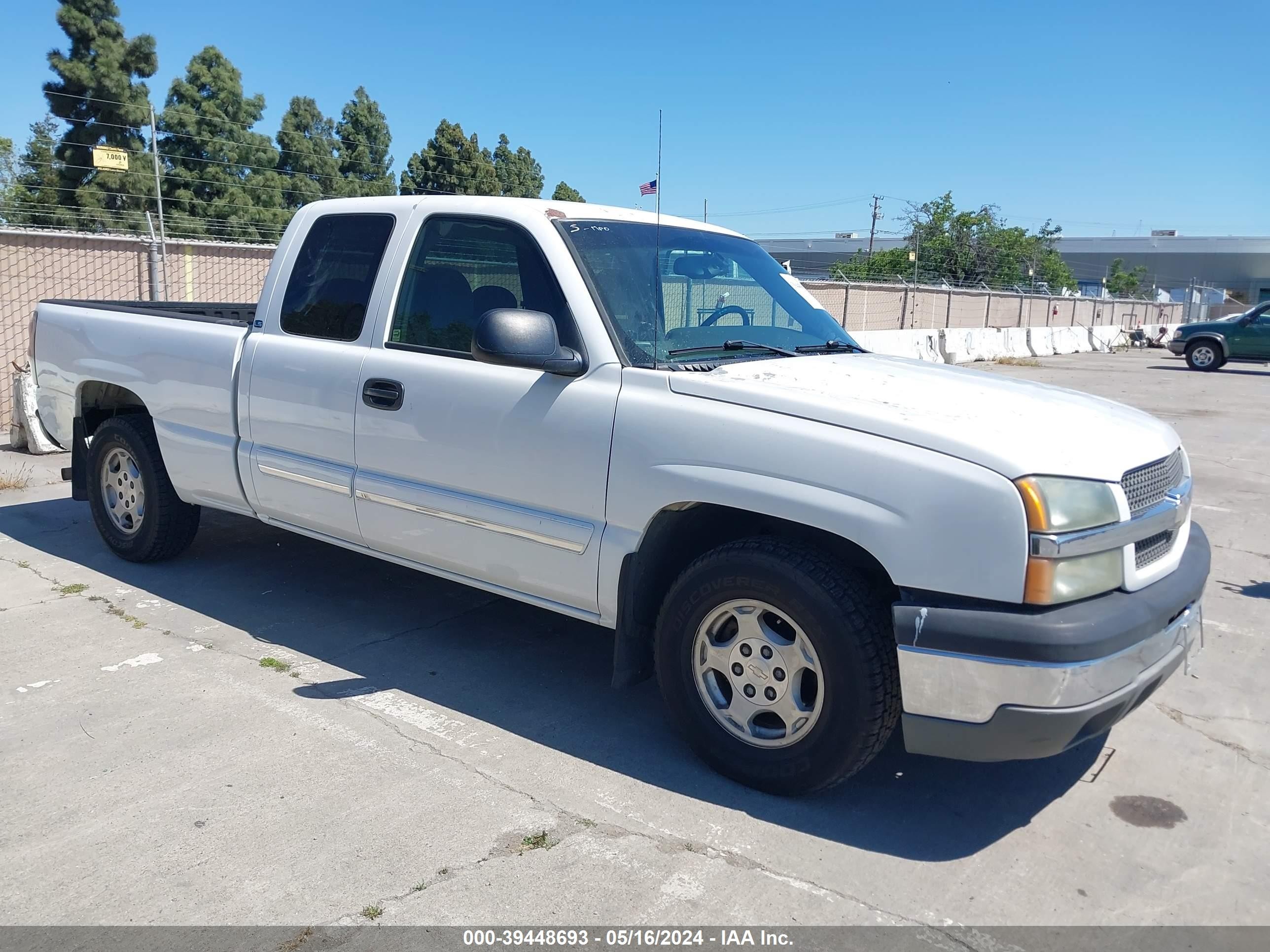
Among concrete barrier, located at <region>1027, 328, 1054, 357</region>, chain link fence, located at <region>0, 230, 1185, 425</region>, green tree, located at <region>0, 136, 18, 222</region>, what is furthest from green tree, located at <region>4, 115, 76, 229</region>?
concrete barrier, located at <region>1027, 328, 1054, 357</region>

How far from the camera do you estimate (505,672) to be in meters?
4.54

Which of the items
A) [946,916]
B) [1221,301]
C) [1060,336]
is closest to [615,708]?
[946,916]

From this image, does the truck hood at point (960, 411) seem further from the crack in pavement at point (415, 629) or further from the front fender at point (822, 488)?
the crack in pavement at point (415, 629)

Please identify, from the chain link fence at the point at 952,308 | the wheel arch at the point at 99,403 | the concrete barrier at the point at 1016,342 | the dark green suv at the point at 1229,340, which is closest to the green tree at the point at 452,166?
the chain link fence at the point at 952,308

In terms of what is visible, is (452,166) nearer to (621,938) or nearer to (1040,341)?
(1040,341)

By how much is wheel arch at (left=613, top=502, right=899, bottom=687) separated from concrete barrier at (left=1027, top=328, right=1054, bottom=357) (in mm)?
25458

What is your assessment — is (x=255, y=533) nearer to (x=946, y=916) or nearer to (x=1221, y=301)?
(x=946, y=916)

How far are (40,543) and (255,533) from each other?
128 cm

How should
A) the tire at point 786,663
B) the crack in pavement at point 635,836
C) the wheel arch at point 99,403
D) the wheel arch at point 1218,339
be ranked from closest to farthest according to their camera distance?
the crack in pavement at point 635,836 → the tire at point 786,663 → the wheel arch at point 99,403 → the wheel arch at point 1218,339

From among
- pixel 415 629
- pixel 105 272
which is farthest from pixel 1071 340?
pixel 415 629

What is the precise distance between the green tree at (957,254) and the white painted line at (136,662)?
39.9 m

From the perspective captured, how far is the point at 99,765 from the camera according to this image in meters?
3.58

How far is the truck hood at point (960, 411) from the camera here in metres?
3.05

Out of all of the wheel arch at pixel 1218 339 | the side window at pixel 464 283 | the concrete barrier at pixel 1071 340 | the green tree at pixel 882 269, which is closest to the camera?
the side window at pixel 464 283
